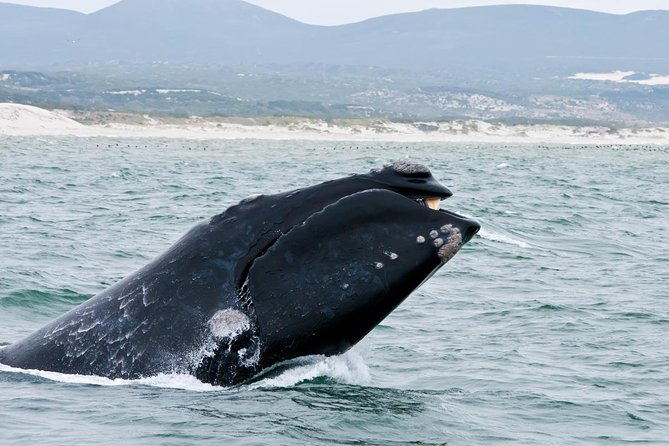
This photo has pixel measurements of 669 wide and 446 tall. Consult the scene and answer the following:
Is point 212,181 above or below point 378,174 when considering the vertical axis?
below

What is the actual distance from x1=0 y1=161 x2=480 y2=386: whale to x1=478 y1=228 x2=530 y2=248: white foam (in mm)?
12912

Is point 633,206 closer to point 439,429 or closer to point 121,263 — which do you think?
point 121,263

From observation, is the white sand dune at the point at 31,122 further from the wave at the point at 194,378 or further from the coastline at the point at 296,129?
the wave at the point at 194,378

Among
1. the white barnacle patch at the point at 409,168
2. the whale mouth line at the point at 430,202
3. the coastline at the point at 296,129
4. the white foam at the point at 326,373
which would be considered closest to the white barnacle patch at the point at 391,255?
the whale mouth line at the point at 430,202

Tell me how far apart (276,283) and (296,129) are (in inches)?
3064

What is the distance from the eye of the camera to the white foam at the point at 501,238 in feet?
65.3

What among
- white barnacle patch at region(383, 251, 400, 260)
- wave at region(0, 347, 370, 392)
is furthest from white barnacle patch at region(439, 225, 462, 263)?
wave at region(0, 347, 370, 392)

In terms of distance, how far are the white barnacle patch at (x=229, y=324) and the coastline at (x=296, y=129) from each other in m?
59.0

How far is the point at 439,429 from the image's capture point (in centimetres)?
729

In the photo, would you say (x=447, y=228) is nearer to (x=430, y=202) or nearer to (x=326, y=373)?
(x=430, y=202)

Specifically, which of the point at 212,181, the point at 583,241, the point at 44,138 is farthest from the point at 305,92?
the point at 583,241

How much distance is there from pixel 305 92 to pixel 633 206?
142524 mm

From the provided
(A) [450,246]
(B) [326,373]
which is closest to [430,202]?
(A) [450,246]

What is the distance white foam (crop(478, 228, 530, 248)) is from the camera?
19.9m
